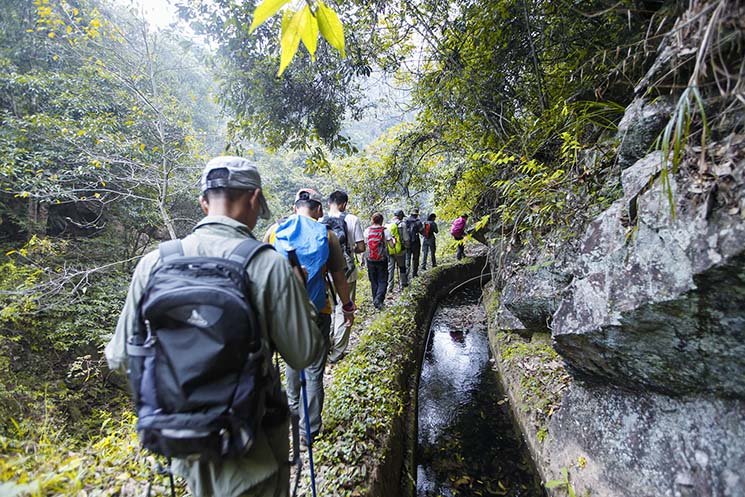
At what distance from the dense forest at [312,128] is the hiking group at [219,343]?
415 mm

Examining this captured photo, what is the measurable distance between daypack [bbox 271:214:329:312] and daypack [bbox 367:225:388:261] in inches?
140

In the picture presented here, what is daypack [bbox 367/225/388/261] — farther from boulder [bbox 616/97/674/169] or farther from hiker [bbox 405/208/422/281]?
boulder [bbox 616/97/674/169]

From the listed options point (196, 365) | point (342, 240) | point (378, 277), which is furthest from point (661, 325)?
point (378, 277)

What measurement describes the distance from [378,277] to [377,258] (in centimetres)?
53

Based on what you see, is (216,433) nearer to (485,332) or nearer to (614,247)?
(614,247)

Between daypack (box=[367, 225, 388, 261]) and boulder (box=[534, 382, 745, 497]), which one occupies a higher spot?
daypack (box=[367, 225, 388, 261])

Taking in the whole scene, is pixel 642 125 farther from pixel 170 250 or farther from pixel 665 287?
pixel 170 250

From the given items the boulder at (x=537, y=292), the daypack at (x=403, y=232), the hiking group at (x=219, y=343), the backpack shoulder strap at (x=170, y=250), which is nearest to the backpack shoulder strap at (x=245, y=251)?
the hiking group at (x=219, y=343)

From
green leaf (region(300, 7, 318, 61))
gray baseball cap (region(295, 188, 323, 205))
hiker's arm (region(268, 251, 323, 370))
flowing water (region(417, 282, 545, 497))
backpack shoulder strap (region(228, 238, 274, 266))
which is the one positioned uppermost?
gray baseball cap (region(295, 188, 323, 205))

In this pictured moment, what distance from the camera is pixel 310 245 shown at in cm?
265

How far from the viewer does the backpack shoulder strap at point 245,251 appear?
1.33m

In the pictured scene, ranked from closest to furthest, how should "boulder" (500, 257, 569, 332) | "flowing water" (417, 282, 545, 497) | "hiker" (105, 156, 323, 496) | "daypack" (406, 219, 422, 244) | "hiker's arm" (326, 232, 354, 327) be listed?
"hiker" (105, 156, 323, 496) → "hiker's arm" (326, 232, 354, 327) → "flowing water" (417, 282, 545, 497) → "boulder" (500, 257, 569, 332) → "daypack" (406, 219, 422, 244)

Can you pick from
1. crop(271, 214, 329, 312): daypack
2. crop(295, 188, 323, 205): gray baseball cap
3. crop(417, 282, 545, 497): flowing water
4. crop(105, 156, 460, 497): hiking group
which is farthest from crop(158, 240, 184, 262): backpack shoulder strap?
crop(417, 282, 545, 497): flowing water

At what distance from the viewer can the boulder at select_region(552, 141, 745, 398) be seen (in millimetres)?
1688
